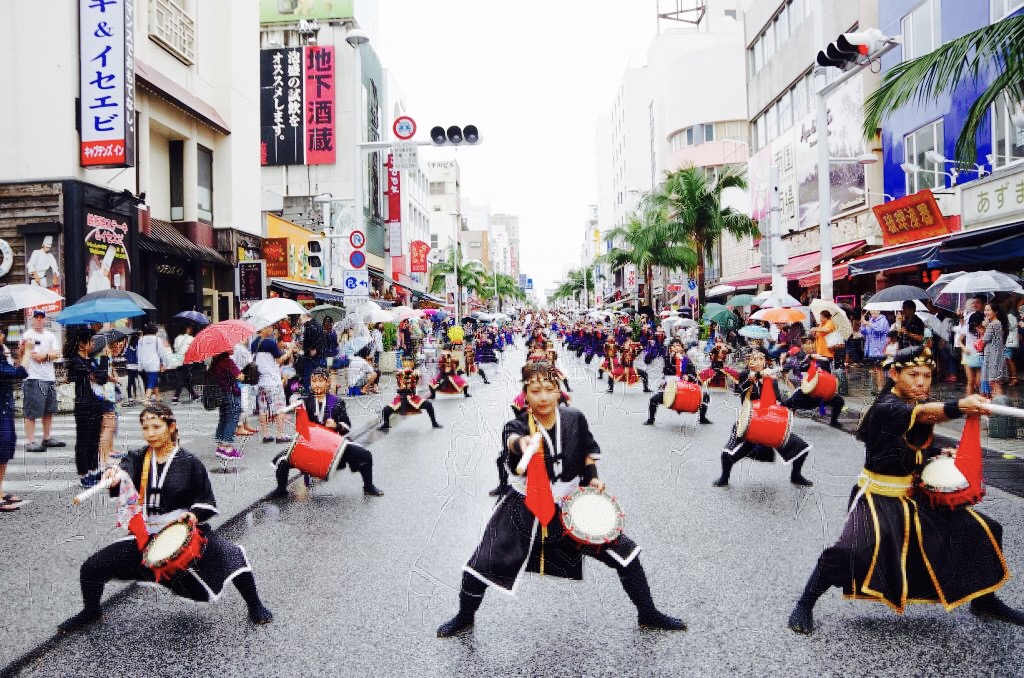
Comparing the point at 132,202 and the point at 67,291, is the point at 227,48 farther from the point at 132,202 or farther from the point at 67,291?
the point at 67,291

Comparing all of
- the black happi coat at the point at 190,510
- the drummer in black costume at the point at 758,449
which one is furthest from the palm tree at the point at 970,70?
the black happi coat at the point at 190,510

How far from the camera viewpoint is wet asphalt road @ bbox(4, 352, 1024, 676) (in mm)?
4129

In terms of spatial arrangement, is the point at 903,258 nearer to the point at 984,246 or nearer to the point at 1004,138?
the point at 984,246

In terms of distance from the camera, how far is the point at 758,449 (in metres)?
8.27

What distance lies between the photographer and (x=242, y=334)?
32.8 feet

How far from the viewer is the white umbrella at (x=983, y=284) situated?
13.5 m

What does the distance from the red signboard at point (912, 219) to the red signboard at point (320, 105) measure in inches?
1098

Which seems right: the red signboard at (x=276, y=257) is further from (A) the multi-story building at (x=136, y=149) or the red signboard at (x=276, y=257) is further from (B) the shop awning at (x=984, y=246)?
(B) the shop awning at (x=984, y=246)

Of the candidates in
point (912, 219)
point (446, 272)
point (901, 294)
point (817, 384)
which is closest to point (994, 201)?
point (901, 294)

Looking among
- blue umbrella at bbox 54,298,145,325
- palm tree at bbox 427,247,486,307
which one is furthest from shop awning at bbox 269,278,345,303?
palm tree at bbox 427,247,486,307

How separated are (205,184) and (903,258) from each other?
62.0 feet

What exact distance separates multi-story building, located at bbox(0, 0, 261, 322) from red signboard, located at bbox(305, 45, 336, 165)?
1368 cm

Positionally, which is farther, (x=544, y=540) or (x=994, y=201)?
(x=994, y=201)

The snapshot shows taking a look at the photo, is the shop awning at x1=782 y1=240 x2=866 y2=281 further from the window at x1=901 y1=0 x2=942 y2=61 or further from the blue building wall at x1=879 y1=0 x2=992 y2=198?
the window at x1=901 y1=0 x2=942 y2=61
